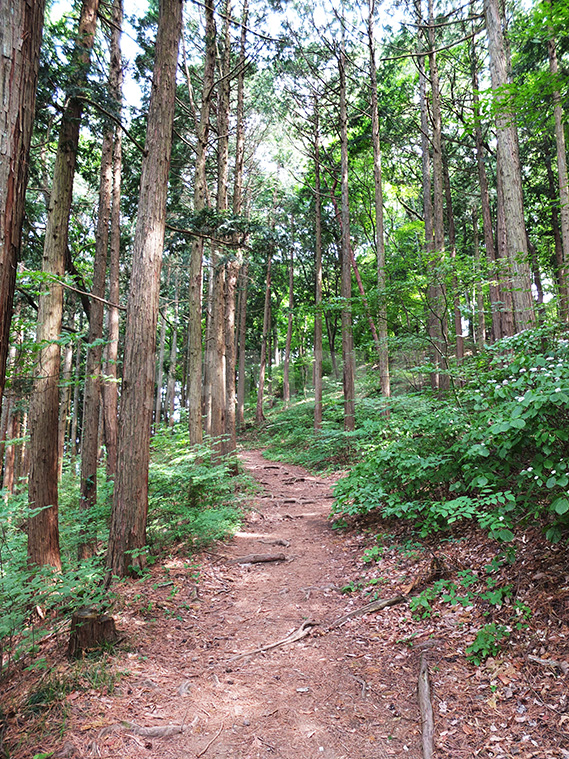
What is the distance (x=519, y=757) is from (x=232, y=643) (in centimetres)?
249

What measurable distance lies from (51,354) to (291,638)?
4.73 metres

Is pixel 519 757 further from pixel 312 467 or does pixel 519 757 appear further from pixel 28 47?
pixel 312 467

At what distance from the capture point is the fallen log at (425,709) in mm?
2378

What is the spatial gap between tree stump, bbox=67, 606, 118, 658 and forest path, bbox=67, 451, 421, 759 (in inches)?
11.1

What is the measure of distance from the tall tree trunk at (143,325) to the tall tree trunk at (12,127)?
315 cm

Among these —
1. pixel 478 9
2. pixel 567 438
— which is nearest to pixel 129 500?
pixel 567 438

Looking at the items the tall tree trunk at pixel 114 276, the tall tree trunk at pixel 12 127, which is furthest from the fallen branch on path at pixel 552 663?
the tall tree trunk at pixel 114 276

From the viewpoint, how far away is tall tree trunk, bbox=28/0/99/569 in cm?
529

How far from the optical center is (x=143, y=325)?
5176 mm

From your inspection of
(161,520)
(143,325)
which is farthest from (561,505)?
(161,520)

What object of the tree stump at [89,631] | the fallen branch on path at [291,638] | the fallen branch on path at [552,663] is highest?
the fallen branch on path at [552,663]

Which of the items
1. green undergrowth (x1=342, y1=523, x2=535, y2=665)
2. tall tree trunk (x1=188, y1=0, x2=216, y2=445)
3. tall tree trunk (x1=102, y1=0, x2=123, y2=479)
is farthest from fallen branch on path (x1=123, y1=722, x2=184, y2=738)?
tall tree trunk (x1=188, y1=0, x2=216, y2=445)

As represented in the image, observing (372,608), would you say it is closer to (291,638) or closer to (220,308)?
(291,638)

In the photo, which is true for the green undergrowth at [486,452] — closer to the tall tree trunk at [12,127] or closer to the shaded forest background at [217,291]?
the shaded forest background at [217,291]
